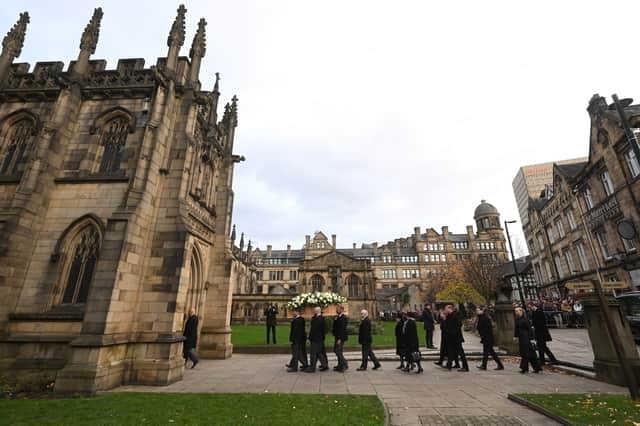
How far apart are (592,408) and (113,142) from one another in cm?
1692

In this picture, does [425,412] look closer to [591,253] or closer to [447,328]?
[447,328]

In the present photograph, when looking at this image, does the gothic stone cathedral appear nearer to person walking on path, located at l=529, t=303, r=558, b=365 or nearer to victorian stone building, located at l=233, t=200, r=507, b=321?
person walking on path, located at l=529, t=303, r=558, b=365

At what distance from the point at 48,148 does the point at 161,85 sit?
4.94 metres

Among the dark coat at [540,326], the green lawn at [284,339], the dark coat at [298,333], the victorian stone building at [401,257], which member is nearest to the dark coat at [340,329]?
the dark coat at [298,333]

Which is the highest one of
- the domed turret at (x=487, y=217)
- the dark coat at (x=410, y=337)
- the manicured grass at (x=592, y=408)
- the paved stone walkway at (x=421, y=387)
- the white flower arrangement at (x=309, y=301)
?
the domed turret at (x=487, y=217)

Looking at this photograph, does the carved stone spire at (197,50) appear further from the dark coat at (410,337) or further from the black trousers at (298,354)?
the dark coat at (410,337)

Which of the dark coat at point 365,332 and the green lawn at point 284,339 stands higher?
the dark coat at point 365,332

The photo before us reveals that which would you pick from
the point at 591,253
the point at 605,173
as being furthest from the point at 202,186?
the point at 591,253

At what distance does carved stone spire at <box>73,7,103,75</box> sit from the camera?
41.2 feet

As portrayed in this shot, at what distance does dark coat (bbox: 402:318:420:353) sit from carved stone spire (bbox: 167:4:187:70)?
14186 millimetres

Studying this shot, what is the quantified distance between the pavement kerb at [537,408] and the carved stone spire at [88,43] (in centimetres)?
1904

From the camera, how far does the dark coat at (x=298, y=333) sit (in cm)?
1031

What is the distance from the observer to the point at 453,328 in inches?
407

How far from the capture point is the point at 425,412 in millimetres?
5754
